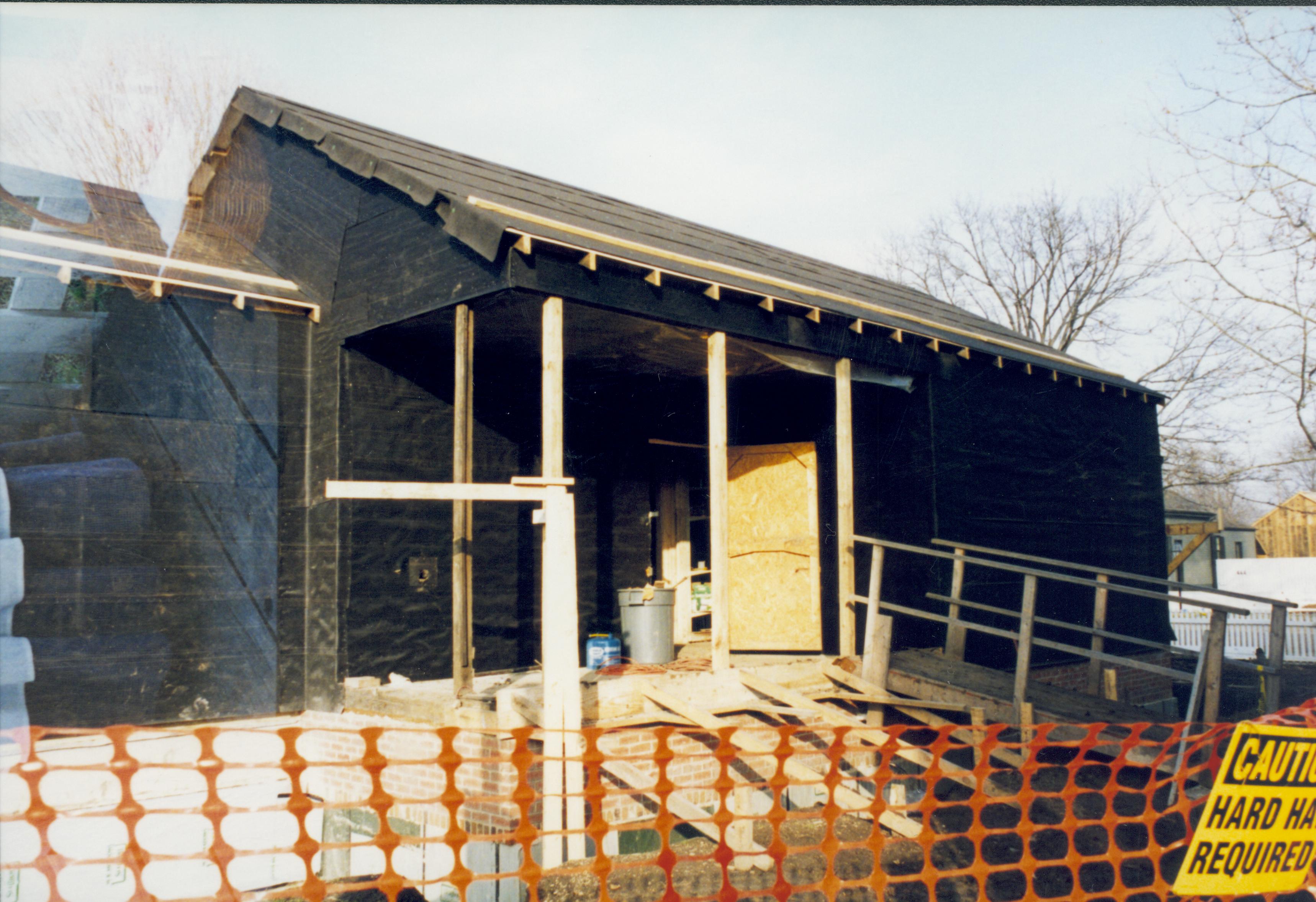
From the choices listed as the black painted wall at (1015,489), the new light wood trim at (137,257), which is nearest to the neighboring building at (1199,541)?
the black painted wall at (1015,489)

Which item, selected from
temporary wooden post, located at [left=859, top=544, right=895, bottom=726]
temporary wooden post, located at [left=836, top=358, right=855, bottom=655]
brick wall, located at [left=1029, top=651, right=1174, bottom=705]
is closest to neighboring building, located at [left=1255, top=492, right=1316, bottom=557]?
brick wall, located at [left=1029, top=651, right=1174, bottom=705]

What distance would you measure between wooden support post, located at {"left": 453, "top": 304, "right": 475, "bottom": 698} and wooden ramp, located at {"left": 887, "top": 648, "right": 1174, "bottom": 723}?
396 centimetres

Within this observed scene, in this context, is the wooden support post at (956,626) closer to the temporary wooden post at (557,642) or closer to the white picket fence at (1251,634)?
the temporary wooden post at (557,642)

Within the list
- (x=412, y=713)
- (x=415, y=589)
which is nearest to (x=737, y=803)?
(x=412, y=713)

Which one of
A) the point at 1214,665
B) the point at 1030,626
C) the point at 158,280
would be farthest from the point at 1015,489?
the point at 158,280

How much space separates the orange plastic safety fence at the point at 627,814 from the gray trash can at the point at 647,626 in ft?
4.42

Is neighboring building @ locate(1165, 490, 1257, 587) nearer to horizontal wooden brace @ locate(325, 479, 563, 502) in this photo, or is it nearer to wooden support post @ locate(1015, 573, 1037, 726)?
wooden support post @ locate(1015, 573, 1037, 726)

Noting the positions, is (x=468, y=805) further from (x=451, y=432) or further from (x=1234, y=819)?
(x=1234, y=819)

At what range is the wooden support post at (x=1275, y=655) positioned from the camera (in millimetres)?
6157

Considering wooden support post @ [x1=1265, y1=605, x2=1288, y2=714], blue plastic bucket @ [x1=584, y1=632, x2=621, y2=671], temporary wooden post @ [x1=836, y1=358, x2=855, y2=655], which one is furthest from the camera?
blue plastic bucket @ [x1=584, y1=632, x2=621, y2=671]

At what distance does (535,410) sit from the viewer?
394 inches

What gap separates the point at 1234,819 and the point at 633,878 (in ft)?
11.9

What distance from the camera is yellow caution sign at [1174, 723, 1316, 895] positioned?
161 inches

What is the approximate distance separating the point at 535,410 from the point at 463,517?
2507mm
